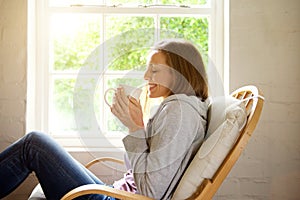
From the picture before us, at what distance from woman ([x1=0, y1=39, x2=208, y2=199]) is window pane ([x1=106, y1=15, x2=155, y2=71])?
65 centimetres

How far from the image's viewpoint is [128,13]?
2682 mm

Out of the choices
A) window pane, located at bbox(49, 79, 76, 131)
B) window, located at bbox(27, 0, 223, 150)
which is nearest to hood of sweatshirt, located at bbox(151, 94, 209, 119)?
window, located at bbox(27, 0, 223, 150)

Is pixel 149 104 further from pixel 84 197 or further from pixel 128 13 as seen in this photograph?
pixel 128 13

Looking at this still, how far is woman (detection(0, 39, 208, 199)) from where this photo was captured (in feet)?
5.10

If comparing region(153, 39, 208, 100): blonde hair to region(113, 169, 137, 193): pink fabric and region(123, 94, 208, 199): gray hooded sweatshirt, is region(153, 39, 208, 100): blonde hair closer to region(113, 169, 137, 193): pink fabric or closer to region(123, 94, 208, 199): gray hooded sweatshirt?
region(123, 94, 208, 199): gray hooded sweatshirt

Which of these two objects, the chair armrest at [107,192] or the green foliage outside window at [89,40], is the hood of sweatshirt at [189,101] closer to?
the chair armrest at [107,192]

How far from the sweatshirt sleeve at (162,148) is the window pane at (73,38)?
126 centimetres

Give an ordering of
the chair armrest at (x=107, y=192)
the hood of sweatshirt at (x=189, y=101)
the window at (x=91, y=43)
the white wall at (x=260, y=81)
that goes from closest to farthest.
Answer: the chair armrest at (x=107, y=192) → the hood of sweatshirt at (x=189, y=101) → the white wall at (x=260, y=81) → the window at (x=91, y=43)

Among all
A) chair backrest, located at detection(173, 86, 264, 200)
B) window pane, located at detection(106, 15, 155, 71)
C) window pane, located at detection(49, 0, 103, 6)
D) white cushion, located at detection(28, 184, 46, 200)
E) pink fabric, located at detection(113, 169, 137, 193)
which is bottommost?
white cushion, located at detection(28, 184, 46, 200)

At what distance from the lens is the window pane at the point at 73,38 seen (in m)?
2.72

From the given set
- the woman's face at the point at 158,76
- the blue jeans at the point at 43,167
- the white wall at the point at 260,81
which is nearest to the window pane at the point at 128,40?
the white wall at the point at 260,81

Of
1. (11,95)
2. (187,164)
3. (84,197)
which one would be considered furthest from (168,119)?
(11,95)

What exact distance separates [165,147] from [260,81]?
3.51 ft

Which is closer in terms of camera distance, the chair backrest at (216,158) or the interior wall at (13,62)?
the chair backrest at (216,158)
